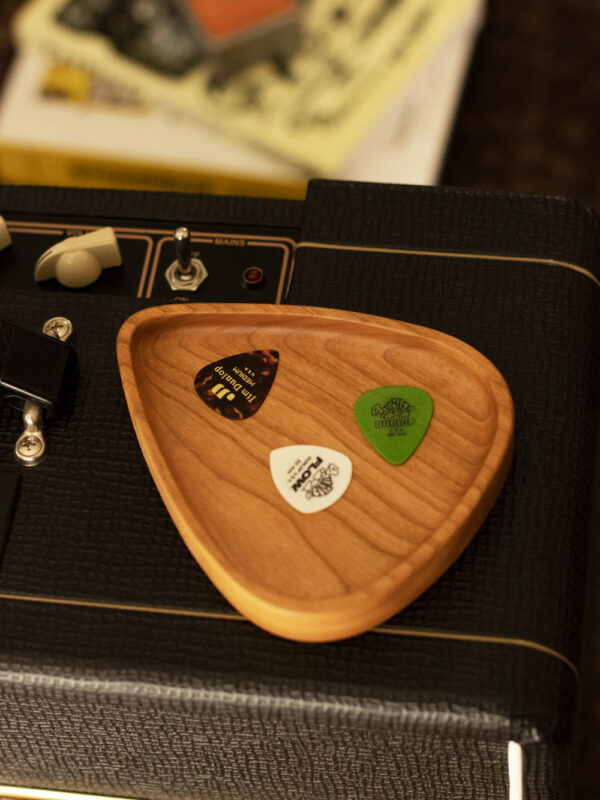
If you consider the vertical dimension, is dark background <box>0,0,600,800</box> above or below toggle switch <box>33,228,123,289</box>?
above

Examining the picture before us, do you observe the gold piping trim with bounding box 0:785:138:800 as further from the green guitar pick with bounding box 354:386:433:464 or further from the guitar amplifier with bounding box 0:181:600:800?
the green guitar pick with bounding box 354:386:433:464

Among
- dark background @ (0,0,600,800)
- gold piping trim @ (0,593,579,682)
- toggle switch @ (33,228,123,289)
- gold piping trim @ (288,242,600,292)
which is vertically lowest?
gold piping trim @ (0,593,579,682)

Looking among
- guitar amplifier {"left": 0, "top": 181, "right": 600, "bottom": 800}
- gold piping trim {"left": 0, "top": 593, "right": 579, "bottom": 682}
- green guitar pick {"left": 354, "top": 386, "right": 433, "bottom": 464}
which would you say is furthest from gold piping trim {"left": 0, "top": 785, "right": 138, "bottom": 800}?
green guitar pick {"left": 354, "top": 386, "right": 433, "bottom": 464}

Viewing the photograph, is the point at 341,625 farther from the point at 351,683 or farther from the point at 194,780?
the point at 194,780

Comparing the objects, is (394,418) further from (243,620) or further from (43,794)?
(43,794)

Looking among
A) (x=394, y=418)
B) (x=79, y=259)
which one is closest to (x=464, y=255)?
(x=394, y=418)

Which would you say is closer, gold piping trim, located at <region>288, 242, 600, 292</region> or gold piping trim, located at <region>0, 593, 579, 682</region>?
gold piping trim, located at <region>0, 593, 579, 682</region>

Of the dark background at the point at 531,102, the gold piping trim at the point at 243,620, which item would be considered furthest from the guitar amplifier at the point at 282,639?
the dark background at the point at 531,102
